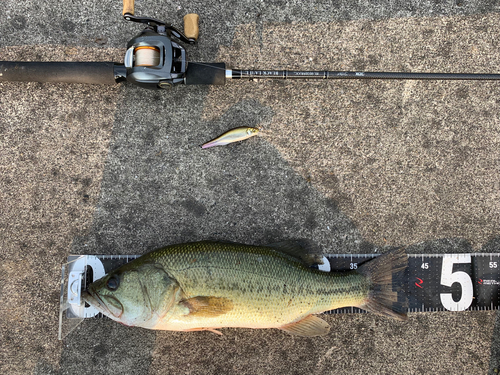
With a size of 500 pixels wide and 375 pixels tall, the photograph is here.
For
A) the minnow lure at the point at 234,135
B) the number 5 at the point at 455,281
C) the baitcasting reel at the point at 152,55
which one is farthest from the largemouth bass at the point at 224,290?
the baitcasting reel at the point at 152,55

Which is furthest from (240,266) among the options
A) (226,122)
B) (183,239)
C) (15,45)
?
(15,45)

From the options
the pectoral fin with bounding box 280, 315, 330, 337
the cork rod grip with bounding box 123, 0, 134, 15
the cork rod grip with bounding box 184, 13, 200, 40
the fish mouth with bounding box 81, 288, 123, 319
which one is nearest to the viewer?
the fish mouth with bounding box 81, 288, 123, 319

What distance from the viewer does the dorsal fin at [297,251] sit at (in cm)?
262

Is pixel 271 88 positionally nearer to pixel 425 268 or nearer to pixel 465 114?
pixel 465 114

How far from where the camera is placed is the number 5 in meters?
2.85

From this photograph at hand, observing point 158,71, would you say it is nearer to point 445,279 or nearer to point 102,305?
point 102,305

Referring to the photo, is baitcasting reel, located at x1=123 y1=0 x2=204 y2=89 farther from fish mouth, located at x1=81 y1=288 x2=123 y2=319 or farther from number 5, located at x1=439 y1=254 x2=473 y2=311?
number 5, located at x1=439 y1=254 x2=473 y2=311

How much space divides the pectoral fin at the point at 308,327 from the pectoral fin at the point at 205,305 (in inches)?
23.9

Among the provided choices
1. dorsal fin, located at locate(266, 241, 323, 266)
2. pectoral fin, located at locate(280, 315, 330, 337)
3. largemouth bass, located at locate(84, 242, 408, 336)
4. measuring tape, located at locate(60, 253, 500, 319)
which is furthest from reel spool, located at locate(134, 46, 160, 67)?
pectoral fin, located at locate(280, 315, 330, 337)

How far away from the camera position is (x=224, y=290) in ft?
7.56

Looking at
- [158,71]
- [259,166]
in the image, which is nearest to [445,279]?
[259,166]

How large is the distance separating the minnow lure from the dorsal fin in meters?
1.00

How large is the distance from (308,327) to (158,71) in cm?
240

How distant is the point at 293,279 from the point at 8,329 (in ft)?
8.53
